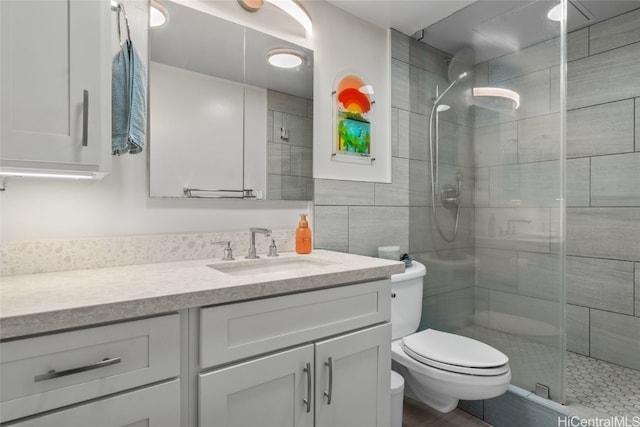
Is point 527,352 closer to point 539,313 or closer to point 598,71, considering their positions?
point 539,313

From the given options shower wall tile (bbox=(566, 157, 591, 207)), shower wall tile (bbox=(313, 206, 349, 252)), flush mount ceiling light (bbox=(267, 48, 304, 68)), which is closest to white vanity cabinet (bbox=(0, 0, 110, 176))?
flush mount ceiling light (bbox=(267, 48, 304, 68))

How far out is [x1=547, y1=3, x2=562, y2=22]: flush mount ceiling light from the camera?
1.68 m

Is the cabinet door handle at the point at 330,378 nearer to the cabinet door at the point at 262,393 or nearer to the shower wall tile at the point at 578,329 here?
the cabinet door at the point at 262,393

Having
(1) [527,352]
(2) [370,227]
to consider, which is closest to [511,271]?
(1) [527,352]

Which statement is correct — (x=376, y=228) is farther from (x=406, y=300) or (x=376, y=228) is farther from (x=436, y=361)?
(x=436, y=361)

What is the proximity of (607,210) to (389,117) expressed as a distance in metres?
1.46

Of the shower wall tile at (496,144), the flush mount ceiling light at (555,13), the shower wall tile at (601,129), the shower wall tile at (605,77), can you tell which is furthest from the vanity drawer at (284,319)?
the shower wall tile at (605,77)

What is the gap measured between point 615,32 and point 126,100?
8.91 feet

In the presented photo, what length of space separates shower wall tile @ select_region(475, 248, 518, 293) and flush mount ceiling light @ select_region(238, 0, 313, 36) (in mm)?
1587

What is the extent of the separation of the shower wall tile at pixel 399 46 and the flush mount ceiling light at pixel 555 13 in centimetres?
79

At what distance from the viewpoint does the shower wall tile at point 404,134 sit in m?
2.24

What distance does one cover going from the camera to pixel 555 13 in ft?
5.57

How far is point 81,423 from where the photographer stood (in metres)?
0.77

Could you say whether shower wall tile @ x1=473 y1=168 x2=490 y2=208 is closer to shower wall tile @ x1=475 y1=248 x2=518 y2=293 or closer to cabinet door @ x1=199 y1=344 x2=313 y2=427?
shower wall tile @ x1=475 y1=248 x2=518 y2=293
